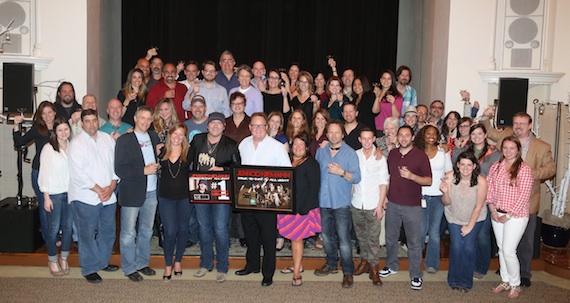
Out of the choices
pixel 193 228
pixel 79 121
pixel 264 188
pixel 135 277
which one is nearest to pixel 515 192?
pixel 264 188

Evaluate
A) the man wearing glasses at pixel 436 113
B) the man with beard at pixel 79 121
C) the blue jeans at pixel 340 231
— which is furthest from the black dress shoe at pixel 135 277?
the man wearing glasses at pixel 436 113

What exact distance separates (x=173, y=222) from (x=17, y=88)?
3095mm

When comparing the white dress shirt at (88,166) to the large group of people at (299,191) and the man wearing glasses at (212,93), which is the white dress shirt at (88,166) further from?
the man wearing glasses at (212,93)

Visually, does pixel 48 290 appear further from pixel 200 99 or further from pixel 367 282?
pixel 367 282

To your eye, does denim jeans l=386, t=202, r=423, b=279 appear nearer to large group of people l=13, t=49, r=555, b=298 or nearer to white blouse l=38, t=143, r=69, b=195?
large group of people l=13, t=49, r=555, b=298

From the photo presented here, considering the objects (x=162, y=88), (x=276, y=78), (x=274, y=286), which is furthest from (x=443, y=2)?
(x=274, y=286)

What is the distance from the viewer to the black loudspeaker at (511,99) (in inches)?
311

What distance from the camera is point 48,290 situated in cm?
570

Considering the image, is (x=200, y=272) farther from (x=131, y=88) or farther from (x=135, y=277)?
(x=131, y=88)

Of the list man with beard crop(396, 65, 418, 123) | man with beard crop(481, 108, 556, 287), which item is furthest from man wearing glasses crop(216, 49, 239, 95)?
man with beard crop(481, 108, 556, 287)

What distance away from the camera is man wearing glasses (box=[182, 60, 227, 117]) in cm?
720

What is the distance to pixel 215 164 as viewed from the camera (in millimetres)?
5848

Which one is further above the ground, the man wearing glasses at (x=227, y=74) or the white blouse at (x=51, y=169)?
the man wearing glasses at (x=227, y=74)

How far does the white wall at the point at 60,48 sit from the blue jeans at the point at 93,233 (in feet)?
9.62
